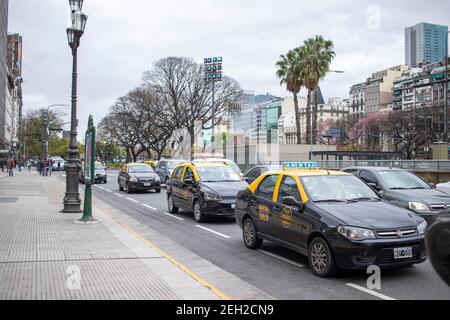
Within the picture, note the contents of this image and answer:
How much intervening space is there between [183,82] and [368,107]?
118m

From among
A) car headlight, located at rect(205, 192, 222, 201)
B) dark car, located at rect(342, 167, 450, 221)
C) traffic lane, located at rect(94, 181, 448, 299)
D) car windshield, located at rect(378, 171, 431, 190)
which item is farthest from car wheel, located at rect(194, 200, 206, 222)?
car windshield, located at rect(378, 171, 431, 190)

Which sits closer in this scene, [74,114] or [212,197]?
[212,197]

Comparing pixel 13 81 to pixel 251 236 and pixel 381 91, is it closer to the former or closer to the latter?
pixel 251 236

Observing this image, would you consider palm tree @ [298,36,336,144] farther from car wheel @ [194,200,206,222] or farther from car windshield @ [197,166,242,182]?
car wheel @ [194,200,206,222]

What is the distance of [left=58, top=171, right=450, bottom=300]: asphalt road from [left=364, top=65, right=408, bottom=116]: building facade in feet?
516

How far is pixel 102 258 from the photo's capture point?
25.9ft

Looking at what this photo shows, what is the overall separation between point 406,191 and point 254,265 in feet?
17.0

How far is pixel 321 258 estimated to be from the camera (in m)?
7.05

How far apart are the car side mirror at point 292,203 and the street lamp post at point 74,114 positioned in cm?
882

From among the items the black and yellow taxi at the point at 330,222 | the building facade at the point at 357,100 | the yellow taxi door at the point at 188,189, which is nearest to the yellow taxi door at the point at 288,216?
the black and yellow taxi at the point at 330,222

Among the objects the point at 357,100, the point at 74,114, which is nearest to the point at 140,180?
the point at 74,114

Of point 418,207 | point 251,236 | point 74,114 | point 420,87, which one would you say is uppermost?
point 420,87

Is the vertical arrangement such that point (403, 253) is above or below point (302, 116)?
below
